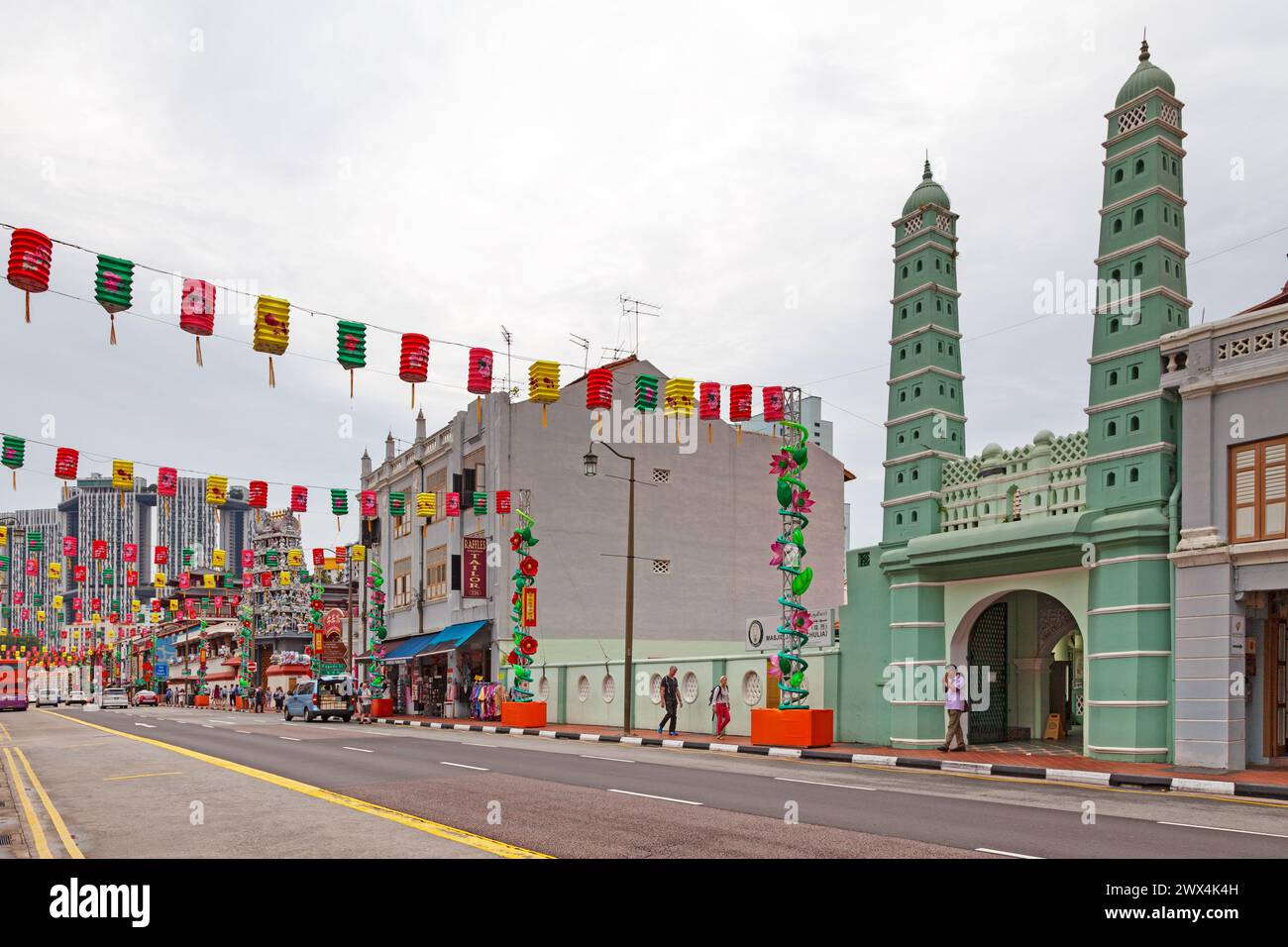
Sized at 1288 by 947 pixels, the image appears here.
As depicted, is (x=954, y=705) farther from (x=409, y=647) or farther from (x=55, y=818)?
(x=409, y=647)

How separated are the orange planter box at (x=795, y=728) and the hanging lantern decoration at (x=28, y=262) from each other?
58.0 feet

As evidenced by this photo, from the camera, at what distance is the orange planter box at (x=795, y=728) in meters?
25.2

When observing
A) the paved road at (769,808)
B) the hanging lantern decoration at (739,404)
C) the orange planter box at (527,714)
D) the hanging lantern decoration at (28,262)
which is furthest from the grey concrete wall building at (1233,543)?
the orange planter box at (527,714)

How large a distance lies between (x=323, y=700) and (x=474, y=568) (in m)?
8.05

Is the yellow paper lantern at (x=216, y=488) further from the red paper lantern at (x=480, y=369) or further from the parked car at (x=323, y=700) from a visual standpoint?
the parked car at (x=323, y=700)

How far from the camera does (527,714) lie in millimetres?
36594

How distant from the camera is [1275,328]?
1898 centimetres

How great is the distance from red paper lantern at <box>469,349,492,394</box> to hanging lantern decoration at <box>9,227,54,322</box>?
947cm

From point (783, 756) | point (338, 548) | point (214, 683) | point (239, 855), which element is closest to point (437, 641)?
point (338, 548)

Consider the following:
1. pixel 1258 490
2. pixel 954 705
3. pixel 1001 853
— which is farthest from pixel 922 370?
pixel 1001 853

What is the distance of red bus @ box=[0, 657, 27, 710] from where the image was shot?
65688 mm

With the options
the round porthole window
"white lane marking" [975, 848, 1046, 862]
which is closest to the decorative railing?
the round porthole window

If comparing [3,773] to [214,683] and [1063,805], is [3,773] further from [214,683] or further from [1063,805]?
[214,683]
